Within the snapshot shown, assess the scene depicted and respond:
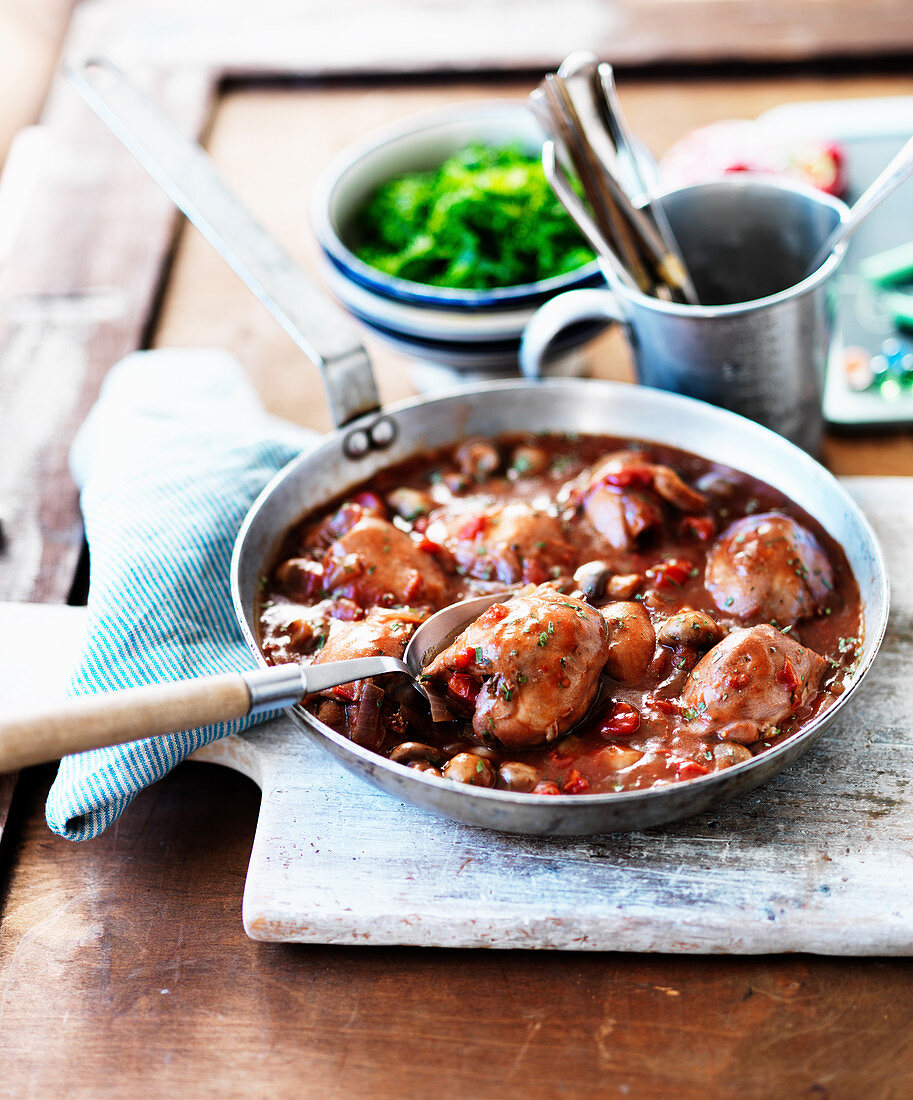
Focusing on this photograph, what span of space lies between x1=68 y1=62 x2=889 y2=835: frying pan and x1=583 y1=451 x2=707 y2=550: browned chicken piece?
0.20 metres

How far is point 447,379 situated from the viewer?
386cm

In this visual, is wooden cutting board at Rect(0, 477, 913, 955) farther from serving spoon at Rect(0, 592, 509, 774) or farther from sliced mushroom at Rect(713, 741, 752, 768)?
serving spoon at Rect(0, 592, 509, 774)

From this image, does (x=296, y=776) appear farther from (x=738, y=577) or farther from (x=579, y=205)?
(x=579, y=205)

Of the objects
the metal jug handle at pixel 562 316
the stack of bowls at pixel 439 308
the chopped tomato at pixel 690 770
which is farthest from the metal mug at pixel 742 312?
the chopped tomato at pixel 690 770

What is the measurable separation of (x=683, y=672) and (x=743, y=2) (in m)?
4.44

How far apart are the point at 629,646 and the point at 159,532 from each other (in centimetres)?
133

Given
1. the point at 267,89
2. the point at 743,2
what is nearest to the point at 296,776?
the point at 267,89

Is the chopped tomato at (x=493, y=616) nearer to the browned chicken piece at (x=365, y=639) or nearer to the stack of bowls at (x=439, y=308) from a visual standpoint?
the browned chicken piece at (x=365, y=639)

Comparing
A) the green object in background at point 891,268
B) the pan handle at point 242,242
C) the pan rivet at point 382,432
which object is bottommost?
the green object in background at point 891,268

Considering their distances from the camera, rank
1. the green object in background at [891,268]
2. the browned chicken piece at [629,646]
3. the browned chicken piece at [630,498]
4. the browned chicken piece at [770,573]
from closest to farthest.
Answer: the browned chicken piece at [629,646] < the browned chicken piece at [770,573] < the browned chicken piece at [630,498] < the green object in background at [891,268]

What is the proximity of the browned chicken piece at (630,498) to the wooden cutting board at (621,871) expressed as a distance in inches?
28.3

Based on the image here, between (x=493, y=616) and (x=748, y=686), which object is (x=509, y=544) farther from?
(x=748, y=686)

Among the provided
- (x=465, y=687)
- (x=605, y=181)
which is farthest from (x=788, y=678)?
(x=605, y=181)

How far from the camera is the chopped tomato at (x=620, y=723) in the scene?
2.37m
